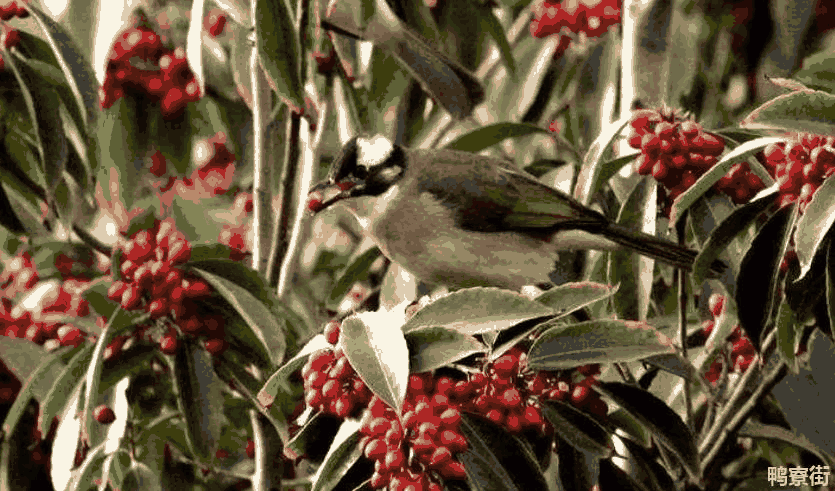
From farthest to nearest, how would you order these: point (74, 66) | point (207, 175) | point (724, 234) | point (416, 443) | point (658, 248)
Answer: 1. point (207, 175)
2. point (74, 66)
3. point (658, 248)
4. point (724, 234)
5. point (416, 443)

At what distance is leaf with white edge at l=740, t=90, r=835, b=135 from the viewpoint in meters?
1.81

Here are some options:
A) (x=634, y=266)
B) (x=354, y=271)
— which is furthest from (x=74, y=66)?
(x=634, y=266)

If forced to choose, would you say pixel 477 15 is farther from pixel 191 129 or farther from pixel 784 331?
pixel 784 331

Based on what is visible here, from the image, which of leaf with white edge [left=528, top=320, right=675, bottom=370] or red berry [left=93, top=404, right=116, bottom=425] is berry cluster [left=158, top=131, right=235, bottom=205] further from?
leaf with white edge [left=528, top=320, right=675, bottom=370]

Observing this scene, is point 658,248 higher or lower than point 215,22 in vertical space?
lower

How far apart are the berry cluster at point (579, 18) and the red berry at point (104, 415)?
1.81 m

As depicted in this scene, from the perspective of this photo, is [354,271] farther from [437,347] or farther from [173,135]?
[437,347]

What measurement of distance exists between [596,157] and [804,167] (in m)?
0.51

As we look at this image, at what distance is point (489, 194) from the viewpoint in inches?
116

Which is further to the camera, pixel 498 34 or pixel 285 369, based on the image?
pixel 498 34

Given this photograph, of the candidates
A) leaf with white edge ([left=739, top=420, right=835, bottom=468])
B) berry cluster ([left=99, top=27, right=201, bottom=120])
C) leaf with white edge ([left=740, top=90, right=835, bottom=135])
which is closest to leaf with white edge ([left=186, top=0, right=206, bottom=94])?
berry cluster ([left=99, top=27, right=201, bottom=120])

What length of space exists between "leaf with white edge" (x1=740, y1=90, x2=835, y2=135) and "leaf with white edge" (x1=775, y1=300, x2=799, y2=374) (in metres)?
0.40

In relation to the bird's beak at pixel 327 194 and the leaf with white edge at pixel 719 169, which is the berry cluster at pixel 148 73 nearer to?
the bird's beak at pixel 327 194

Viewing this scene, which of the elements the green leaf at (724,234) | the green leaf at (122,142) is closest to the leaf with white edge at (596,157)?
the green leaf at (724,234)
